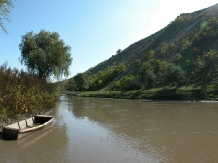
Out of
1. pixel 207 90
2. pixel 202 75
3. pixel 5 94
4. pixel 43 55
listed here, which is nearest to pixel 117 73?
pixel 202 75

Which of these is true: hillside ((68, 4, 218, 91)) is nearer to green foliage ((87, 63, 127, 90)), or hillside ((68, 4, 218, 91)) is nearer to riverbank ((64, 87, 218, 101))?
green foliage ((87, 63, 127, 90))

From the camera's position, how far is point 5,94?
13227 millimetres

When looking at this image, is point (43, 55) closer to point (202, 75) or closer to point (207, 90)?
point (207, 90)

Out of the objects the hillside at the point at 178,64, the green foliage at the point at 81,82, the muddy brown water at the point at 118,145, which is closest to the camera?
the muddy brown water at the point at 118,145

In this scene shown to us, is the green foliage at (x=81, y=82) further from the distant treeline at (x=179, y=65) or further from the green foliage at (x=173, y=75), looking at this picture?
the green foliage at (x=173, y=75)

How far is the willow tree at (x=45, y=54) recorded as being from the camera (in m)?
31.3

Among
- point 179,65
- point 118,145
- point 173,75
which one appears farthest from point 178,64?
point 118,145

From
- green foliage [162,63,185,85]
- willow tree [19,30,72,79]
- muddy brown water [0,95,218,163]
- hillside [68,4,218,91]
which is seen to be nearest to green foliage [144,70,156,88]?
hillside [68,4,218,91]

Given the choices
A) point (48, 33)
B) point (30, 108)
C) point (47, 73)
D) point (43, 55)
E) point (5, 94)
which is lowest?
point (30, 108)

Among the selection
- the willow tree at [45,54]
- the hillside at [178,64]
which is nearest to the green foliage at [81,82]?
the hillside at [178,64]

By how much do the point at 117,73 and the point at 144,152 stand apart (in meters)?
73.4

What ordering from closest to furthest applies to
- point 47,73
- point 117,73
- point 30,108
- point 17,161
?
point 17,161
point 30,108
point 47,73
point 117,73

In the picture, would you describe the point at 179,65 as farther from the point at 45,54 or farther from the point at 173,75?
the point at 45,54

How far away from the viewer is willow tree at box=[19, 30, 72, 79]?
31.3 metres
